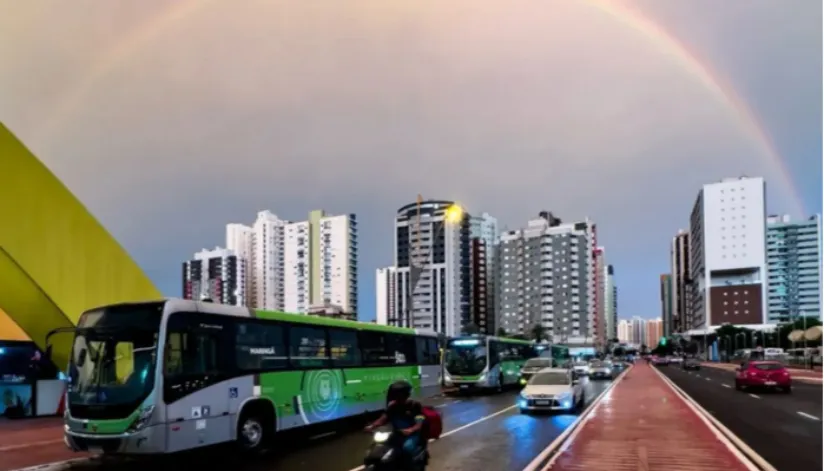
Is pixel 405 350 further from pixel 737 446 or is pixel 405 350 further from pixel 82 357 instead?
pixel 82 357

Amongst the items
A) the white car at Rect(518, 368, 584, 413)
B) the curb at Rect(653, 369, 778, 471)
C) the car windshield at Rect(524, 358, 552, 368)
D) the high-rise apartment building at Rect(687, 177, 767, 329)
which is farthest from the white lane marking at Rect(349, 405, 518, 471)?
the high-rise apartment building at Rect(687, 177, 767, 329)

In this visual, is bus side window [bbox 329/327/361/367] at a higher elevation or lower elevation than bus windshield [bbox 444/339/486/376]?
higher

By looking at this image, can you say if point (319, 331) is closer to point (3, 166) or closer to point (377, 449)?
point (3, 166)

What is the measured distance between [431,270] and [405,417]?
61.7 meters

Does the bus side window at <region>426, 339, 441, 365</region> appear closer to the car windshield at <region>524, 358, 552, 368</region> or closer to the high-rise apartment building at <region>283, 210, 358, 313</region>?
the car windshield at <region>524, 358, 552, 368</region>

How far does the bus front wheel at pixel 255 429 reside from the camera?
511 inches

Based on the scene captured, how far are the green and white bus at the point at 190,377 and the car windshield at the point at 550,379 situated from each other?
7448 millimetres

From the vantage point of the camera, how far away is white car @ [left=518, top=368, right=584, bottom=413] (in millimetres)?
19938

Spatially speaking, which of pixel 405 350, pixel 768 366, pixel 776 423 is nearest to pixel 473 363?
pixel 405 350

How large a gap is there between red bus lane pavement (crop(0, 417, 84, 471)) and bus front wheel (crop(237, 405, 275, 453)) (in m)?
3.23

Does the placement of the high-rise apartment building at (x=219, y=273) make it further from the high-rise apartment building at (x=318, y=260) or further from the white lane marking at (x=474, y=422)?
the white lane marking at (x=474, y=422)

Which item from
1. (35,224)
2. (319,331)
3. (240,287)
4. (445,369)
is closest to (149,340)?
(319,331)

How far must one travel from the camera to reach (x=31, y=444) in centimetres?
1436

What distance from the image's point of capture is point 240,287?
249 feet
